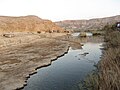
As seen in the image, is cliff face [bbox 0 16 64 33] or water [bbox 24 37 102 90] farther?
cliff face [bbox 0 16 64 33]

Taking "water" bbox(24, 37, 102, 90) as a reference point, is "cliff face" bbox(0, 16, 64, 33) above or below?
above

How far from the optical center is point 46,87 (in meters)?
14.3

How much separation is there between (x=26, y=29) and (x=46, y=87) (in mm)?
85488

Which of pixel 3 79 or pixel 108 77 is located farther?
pixel 3 79

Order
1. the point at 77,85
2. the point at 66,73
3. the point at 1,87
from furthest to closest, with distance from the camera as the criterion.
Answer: the point at 66,73 → the point at 77,85 → the point at 1,87

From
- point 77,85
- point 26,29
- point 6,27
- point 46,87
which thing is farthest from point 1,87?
point 26,29

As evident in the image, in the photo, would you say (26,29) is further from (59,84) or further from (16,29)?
(59,84)

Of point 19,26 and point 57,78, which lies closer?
point 57,78

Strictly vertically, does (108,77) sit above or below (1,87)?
above

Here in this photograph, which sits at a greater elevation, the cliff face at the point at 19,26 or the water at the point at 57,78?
the cliff face at the point at 19,26

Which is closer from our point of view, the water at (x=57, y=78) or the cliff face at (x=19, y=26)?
the water at (x=57, y=78)

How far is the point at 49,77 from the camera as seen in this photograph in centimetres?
1725

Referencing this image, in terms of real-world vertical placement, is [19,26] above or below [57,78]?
above

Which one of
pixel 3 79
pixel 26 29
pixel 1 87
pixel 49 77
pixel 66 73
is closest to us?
pixel 1 87
